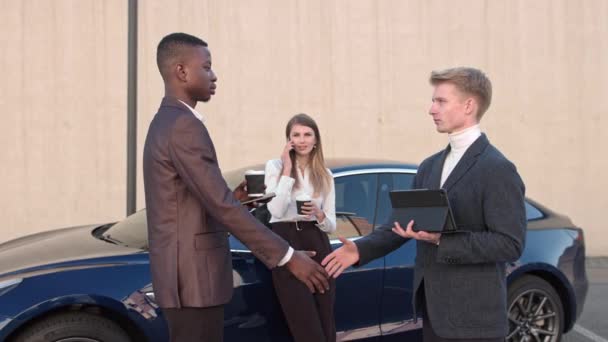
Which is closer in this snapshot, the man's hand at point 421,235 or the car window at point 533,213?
the man's hand at point 421,235

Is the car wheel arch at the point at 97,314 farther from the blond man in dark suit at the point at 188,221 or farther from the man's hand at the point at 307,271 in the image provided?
the man's hand at the point at 307,271

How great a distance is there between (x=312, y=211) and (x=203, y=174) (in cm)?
149

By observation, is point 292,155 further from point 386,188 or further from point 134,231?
point 134,231

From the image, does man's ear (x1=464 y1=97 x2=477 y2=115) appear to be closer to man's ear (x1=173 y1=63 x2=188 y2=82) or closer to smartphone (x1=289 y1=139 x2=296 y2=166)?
man's ear (x1=173 y1=63 x2=188 y2=82)

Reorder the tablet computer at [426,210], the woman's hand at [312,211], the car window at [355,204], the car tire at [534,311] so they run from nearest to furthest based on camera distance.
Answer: the tablet computer at [426,210]
the woman's hand at [312,211]
the car window at [355,204]
the car tire at [534,311]

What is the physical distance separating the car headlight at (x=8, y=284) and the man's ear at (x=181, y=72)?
169 cm

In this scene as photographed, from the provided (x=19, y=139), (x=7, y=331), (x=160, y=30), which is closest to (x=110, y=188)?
(x=19, y=139)

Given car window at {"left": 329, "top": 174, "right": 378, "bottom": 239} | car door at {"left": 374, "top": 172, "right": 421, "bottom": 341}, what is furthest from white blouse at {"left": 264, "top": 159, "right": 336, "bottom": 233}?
car door at {"left": 374, "top": 172, "right": 421, "bottom": 341}

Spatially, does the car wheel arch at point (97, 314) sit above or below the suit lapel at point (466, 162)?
below

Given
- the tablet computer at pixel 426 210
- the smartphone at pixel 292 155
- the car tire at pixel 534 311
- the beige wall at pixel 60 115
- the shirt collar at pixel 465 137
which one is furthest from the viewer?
the beige wall at pixel 60 115

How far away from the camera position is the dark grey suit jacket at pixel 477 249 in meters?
2.70

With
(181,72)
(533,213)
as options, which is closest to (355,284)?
(533,213)

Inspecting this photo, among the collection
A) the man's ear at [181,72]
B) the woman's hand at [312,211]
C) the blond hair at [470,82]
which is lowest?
the woman's hand at [312,211]

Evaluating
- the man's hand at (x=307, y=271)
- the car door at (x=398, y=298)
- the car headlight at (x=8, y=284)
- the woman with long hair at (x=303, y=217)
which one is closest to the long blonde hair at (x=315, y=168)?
the woman with long hair at (x=303, y=217)
